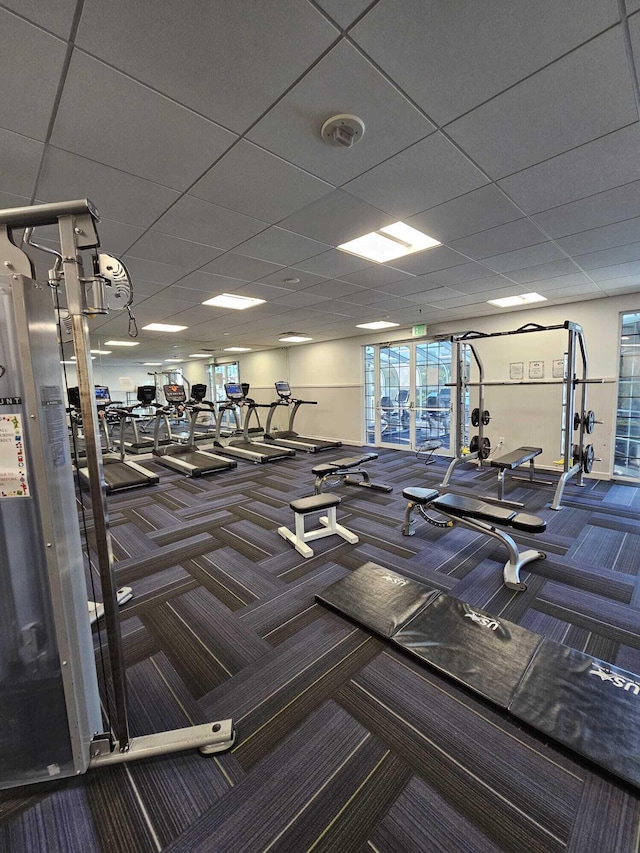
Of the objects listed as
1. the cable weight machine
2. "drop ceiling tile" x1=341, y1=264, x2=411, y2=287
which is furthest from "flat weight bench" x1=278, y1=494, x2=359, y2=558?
"drop ceiling tile" x1=341, y1=264, x2=411, y2=287

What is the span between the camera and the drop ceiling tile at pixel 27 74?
1.14m

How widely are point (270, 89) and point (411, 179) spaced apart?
0.97 m

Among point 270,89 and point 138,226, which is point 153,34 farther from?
point 138,226

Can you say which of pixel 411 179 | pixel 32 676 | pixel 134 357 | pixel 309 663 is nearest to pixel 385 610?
pixel 309 663

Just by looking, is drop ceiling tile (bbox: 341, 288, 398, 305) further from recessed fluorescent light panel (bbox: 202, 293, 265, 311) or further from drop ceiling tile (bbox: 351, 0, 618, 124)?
drop ceiling tile (bbox: 351, 0, 618, 124)

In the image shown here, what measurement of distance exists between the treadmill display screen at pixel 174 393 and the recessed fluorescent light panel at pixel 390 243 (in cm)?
516

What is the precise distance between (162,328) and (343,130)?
230 inches

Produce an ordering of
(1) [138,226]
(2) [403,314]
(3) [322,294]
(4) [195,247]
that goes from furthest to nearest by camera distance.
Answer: (2) [403,314] → (3) [322,294] → (4) [195,247] → (1) [138,226]

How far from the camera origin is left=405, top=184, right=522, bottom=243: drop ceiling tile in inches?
88.5

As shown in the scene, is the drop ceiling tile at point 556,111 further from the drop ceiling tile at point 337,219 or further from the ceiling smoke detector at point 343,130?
the drop ceiling tile at point 337,219

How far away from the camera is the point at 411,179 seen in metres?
2.04

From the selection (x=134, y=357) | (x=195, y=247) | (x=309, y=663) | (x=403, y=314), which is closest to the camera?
(x=309, y=663)

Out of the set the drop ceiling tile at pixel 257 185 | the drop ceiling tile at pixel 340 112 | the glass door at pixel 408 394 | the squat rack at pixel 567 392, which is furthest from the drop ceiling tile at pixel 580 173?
the glass door at pixel 408 394

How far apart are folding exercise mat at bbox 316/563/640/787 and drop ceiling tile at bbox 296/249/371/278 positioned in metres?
2.80
